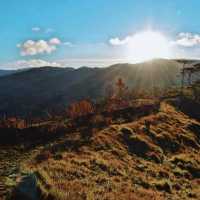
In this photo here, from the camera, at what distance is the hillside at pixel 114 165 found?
1468 centimetres

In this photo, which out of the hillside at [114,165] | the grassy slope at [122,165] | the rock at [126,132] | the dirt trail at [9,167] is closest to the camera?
the hillside at [114,165]

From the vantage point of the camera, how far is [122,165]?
73.0 feet

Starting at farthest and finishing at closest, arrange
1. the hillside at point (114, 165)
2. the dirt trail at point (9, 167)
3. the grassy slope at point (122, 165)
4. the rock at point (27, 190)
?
the grassy slope at point (122, 165) < the dirt trail at point (9, 167) < the hillside at point (114, 165) < the rock at point (27, 190)

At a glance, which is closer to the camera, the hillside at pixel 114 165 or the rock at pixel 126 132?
the hillside at pixel 114 165

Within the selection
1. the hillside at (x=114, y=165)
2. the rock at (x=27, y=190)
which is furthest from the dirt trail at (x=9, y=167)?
the rock at (x=27, y=190)

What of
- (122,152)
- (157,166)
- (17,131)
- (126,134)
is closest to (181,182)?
(157,166)

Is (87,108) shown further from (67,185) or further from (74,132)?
(67,185)

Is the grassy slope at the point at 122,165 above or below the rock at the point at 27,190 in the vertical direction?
below

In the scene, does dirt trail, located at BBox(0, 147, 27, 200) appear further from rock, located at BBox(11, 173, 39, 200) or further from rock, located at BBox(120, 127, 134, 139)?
rock, located at BBox(120, 127, 134, 139)

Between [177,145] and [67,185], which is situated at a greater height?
[67,185]

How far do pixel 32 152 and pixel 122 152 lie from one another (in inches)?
326

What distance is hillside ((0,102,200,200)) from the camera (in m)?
14.7

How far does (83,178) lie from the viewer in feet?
57.7

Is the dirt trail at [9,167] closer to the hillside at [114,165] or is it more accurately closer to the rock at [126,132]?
the hillside at [114,165]
